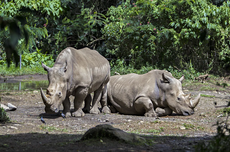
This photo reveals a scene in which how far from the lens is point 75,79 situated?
7.39 metres

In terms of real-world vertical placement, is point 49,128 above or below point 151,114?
above

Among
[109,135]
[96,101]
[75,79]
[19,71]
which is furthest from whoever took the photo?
[19,71]

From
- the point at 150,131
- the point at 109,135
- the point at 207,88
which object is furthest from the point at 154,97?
the point at 207,88

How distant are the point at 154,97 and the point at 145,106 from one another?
0.34 meters

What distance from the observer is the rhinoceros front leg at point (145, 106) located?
7840mm

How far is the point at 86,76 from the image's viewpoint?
757cm

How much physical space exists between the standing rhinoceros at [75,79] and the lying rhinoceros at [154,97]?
0.59 metres

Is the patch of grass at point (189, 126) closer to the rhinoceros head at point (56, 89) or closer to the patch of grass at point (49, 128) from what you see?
the patch of grass at point (49, 128)

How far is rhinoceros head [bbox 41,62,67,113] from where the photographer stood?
6.88 meters

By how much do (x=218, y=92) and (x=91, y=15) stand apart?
30.7ft

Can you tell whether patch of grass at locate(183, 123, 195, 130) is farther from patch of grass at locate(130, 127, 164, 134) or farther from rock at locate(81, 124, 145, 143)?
rock at locate(81, 124, 145, 143)

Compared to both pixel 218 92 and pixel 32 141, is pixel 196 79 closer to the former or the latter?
pixel 218 92

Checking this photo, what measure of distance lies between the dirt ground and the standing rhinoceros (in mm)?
385

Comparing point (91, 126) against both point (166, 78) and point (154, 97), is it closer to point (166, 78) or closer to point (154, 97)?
point (154, 97)
